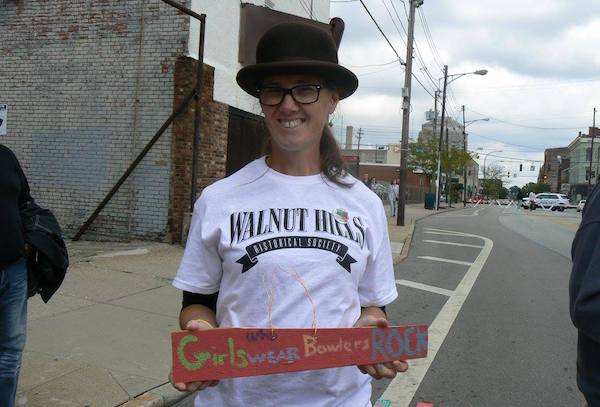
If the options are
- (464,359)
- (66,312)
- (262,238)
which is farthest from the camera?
(66,312)

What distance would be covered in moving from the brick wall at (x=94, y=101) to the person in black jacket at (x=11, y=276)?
6.92 metres

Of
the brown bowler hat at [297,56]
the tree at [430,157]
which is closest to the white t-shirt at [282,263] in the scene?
the brown bowler hat at [297,56]

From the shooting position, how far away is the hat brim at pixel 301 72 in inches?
66.4

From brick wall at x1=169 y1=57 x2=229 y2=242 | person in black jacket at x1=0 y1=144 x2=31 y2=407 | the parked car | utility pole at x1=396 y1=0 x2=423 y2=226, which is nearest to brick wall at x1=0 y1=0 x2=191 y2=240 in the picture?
brick wall at x1=169 y1=57 x2=229 y2=242

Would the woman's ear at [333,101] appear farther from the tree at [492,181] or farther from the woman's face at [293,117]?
the tree at [492,181]

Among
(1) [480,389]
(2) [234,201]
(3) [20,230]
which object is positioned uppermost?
(2) [234,201]

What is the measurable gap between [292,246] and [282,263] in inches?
2.5

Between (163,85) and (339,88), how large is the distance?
8.68m

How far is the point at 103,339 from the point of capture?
192 inches

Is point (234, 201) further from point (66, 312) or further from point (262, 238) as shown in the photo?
point (66, 312)

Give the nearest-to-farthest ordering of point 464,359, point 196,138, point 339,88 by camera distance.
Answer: point 339,88 < point 464,359 < point 196,138

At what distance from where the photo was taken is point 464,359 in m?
5.04

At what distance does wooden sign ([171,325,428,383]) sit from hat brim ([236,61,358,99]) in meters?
0.80

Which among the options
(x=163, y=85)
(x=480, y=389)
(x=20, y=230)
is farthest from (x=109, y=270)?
(x=480, y=389)
